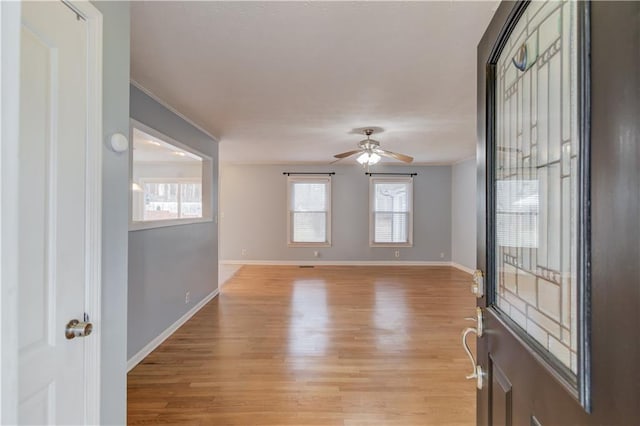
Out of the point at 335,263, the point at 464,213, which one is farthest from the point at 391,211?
the point at 335,263

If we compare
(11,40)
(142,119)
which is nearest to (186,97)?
(142,119)

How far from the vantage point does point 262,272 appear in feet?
21.0

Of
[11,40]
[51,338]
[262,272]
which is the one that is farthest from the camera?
[262,272]

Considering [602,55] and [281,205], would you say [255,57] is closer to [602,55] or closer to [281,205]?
[602,55]

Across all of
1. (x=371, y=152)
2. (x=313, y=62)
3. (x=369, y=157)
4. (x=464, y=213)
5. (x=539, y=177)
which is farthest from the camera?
(x=464, y=213)

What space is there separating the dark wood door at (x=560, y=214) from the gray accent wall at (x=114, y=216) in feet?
4.80

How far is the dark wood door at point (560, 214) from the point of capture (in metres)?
0.49

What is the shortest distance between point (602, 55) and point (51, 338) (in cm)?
161

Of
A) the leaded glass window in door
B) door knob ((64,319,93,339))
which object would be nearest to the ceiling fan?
the leaded glass window in door

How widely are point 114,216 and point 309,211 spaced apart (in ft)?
19.3

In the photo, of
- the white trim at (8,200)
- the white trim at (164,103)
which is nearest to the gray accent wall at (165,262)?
the white trim at (164,103)

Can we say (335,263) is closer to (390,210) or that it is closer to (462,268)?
(390,210)

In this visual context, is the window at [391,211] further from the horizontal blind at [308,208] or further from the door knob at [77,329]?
the door knob at [77,329]

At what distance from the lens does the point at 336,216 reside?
281 inches
